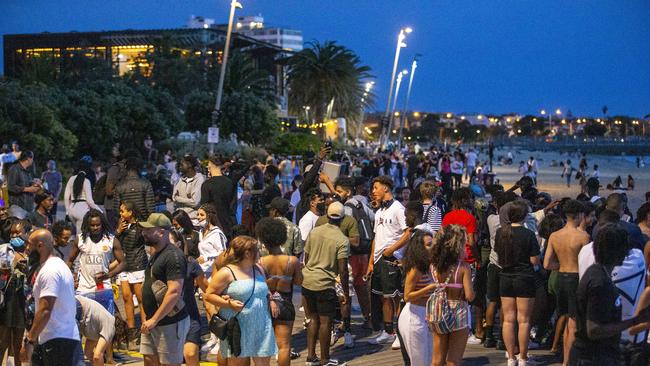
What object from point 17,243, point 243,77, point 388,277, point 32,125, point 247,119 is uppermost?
point 243,77

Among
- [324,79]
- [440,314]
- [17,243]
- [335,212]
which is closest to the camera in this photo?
[440,314]

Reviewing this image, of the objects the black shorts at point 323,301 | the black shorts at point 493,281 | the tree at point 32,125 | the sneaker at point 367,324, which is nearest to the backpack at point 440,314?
the black shorts at point 323,301

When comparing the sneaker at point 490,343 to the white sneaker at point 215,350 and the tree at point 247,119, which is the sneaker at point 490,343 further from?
the tree at point 247,119

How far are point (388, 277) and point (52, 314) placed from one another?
4502 millimetres

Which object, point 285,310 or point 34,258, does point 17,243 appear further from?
point 285,310

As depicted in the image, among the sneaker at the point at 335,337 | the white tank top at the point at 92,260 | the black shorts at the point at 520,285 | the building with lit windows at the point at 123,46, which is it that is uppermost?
the building with lit windows at the point at 123,46

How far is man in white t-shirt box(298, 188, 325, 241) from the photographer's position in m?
10.6

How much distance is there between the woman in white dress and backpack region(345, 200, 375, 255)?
4.68m

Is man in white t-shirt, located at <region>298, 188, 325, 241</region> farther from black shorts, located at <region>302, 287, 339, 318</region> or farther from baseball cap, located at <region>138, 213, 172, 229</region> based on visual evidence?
baseball cap, located at <region>138, 213, 172, 229</region>

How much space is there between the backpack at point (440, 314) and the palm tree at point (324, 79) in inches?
2308

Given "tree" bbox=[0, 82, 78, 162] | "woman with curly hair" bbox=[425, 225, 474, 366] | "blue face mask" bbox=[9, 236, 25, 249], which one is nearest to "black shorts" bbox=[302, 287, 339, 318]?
"woman with curly hair" bbox=[425, 225, 474, 366]

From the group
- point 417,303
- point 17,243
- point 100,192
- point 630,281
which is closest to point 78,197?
point 100,192

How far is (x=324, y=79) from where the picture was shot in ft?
216

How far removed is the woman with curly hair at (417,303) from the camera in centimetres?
739
